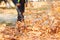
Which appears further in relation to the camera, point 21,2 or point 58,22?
point 21,2

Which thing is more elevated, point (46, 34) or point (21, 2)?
point (21, 2)

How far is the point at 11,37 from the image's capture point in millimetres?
7465

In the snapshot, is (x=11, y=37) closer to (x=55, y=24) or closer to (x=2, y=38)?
(x=2, y=38)

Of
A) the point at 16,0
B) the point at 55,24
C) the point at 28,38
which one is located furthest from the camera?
the point at 16,0

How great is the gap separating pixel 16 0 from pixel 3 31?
137cm

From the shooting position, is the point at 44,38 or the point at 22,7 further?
the point at 22,7

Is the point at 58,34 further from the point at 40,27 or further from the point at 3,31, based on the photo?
the point at 3,31

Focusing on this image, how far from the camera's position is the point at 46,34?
25.1 feet

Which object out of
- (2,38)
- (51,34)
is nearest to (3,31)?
(2,38)

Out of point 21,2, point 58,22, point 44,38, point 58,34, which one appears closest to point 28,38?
point 44,38

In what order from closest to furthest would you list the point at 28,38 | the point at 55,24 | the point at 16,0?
the point at 28,38, the point at 55,24, the point at 16,0

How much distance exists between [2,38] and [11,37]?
1.10 feet

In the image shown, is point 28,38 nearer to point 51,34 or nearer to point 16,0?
point 51,34

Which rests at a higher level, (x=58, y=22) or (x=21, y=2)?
(x=21, y=2)
